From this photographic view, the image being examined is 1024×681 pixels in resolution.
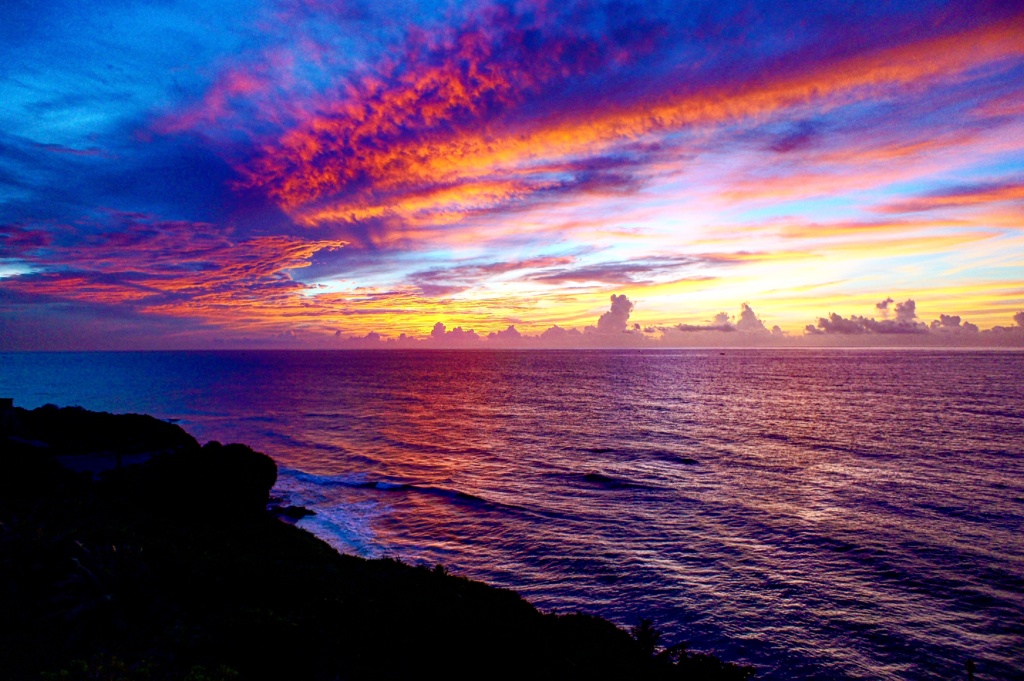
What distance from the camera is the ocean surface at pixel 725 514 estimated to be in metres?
22.0

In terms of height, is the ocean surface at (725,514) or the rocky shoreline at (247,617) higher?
the rocky shoreline at (247,617)

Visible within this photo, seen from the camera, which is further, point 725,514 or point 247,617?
point 725,514

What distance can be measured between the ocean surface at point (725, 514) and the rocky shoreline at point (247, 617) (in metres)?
7.90

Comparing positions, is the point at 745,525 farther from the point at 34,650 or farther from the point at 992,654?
the point at 34,650

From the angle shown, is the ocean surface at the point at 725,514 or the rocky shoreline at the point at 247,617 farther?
the ocean surface at the point at 725,514

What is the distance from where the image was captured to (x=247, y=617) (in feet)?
44.9

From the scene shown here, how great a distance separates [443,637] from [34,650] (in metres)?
9.72

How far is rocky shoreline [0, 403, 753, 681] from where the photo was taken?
39.8 feet

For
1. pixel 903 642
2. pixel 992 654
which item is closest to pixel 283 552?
pixel 903 642

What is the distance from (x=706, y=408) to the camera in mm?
87438

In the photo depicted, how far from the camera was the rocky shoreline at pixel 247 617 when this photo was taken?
1214cm

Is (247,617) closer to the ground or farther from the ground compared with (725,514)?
farther from the ground

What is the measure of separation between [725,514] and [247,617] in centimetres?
3120

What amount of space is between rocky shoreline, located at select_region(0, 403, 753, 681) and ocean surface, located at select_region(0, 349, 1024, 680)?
7903mm
